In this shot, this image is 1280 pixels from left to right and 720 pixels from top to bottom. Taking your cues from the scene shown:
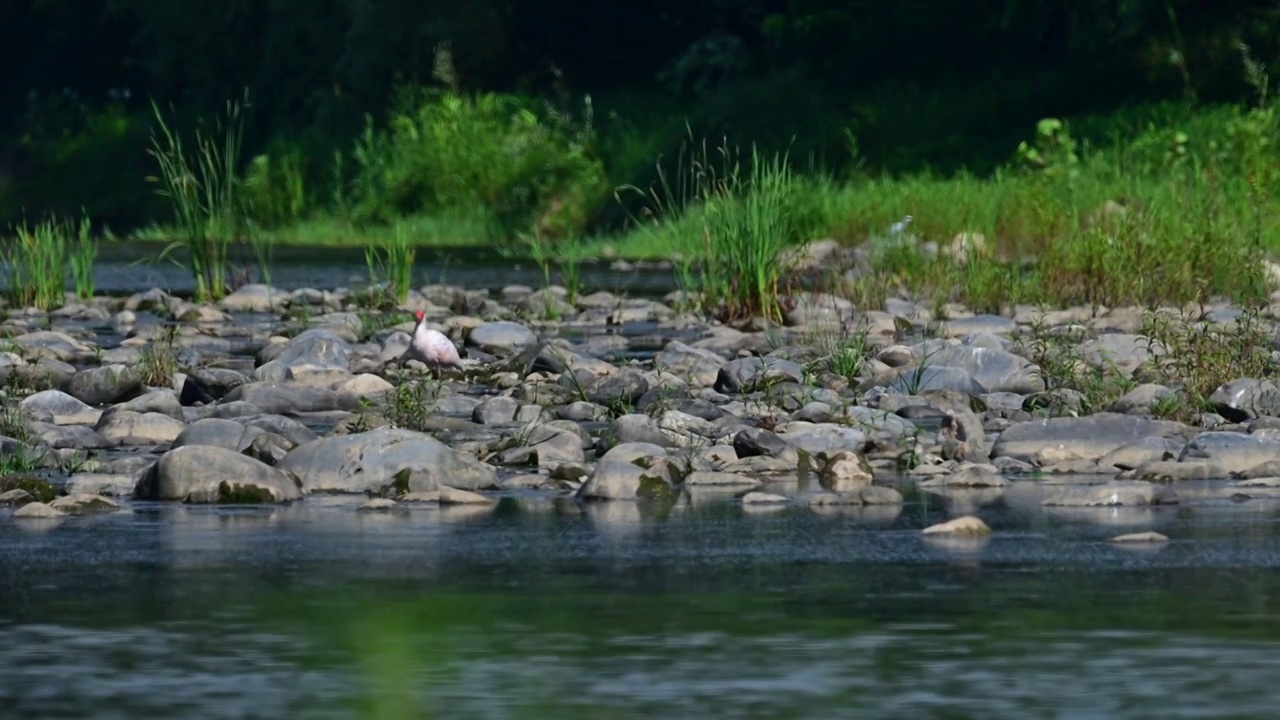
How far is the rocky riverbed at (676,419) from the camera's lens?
332 inches

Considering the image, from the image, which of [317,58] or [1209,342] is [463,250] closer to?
[317,58]

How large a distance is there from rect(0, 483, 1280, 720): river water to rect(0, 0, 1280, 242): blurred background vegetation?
15825 mm

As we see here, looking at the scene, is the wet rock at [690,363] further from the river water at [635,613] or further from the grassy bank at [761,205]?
the river water at [635,613]

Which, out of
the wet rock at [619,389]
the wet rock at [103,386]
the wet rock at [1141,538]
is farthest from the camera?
the wet rock at [103,386]

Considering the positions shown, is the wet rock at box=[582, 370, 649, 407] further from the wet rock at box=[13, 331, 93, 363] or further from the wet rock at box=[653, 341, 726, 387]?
the wet rock at box=[13, 331, 93, 363]

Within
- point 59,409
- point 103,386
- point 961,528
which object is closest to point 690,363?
point 103,386

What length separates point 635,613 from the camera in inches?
241

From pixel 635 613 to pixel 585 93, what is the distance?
29.2m

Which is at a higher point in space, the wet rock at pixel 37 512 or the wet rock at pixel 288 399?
the wet rock at pixel 288 399

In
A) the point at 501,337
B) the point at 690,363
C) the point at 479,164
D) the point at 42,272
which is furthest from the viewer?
the point at 479,164

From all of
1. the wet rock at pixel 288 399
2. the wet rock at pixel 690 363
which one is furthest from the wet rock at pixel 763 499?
the wet rock at pixel 690 363

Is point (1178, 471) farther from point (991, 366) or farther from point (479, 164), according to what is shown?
point (479, 164)

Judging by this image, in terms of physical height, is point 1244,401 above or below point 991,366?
below

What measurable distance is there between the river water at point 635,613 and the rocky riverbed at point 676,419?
1.17 feet
